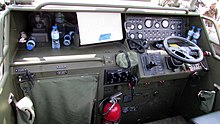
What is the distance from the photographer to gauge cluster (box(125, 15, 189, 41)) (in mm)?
1668

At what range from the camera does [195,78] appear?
72.6 inches

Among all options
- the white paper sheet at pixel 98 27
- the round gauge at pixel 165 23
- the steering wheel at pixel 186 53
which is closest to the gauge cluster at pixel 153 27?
the round gauge at pixel 165 23

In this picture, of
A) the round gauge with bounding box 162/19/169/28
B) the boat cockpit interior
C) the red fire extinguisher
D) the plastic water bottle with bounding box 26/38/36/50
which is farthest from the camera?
the round gauge with bounding box 162/19/169/28

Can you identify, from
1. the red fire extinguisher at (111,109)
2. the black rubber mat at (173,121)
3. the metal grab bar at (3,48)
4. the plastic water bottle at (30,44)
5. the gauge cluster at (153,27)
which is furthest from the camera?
the black rubber mat at (173,121)

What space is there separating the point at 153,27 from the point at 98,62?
2.53 feet

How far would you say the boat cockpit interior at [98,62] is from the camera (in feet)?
3.89

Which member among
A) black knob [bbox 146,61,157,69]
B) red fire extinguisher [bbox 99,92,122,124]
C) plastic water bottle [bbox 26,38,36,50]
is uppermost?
plastic water bottle [bbox 26,38,36,50]

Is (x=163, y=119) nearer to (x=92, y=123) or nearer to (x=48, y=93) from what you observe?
(x=92, y=123)

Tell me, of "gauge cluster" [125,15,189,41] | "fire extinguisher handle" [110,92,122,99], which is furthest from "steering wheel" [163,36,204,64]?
"fire extinguisher handle" [110,92,122,99]

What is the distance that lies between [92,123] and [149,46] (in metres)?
0.96

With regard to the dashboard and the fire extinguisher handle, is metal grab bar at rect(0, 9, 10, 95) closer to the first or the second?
the dashboard

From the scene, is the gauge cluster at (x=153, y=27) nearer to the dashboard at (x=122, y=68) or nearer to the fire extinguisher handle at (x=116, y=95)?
the dashboard at (x=122, y=68)

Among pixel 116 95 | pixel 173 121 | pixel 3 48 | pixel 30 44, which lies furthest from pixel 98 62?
pixel 173 121

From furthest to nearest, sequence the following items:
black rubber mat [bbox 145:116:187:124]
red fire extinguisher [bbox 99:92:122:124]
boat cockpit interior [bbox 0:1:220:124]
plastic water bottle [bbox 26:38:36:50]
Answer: black rubber mat [bbox 145:116:187:124]
red fire extinguisher [bbox 99:92:122:124]
plastic water bottle [bbox 26:38:36:50]
boat cockpit interior [bbox 0:1:220:124]
